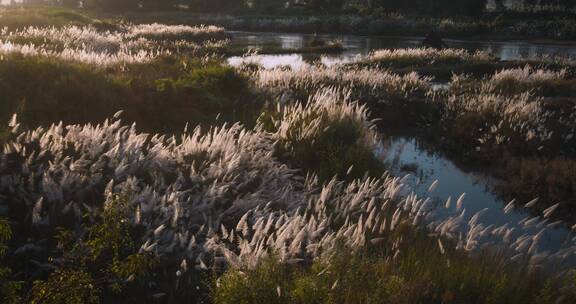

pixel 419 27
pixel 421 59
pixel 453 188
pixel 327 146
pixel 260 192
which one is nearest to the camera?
pixel 260 192

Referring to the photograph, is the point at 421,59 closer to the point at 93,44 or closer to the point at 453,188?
the point at 93,44

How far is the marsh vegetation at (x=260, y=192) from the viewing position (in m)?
3.89

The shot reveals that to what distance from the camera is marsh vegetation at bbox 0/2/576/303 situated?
3893 mm

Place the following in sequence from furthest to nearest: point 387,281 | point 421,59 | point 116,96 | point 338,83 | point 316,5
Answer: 1. point 316,5
2. point 421,59
3. point 338,83
4. point 116,96
5. point 387,281

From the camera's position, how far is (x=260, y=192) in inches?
230

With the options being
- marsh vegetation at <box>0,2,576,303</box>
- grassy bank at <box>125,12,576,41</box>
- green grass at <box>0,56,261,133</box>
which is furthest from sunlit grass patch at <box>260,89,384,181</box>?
grassy bank at <box>125,12,576,41</box>

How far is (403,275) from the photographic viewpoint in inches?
162

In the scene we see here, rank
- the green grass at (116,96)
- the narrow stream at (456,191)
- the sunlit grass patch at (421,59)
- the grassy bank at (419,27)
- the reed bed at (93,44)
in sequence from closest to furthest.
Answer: the narrow stream at (456,191)
the green grass at (116,96)
the reed bed at (93,44)
the sunlit grass patch at (421,59)
the grassy bank at (419,27)

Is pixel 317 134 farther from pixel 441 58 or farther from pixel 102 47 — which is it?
pixel 441 58

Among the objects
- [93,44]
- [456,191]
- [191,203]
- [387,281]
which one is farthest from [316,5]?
[387,281]

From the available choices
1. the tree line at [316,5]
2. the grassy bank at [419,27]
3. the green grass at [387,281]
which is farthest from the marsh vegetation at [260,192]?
the tree line at [316,5]

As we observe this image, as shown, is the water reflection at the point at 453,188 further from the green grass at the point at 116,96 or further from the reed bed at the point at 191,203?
the green grass at the point at 116,96

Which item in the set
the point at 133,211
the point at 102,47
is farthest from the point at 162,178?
the point at 102,47

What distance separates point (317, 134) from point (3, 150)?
4743mm
